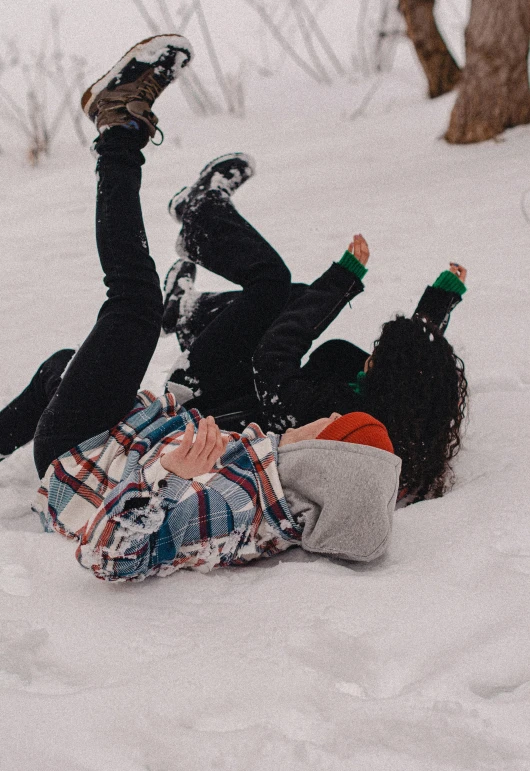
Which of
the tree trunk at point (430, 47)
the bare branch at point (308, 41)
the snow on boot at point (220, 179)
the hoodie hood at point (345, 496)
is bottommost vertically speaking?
the hoodie hood at point (345, 496)

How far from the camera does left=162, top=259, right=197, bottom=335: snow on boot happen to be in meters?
1.95

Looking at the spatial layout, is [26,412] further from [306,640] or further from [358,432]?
[306,640]

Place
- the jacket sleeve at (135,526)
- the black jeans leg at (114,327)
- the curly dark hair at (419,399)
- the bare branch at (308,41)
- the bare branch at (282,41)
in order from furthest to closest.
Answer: the bare branch at (282,41) < the bare branch at (308,41) < the curly dark hair at (419,399) < the black jeans leg at (114,327) < the jacket sleeve at (135,526)

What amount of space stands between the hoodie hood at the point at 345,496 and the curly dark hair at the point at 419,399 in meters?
0.29

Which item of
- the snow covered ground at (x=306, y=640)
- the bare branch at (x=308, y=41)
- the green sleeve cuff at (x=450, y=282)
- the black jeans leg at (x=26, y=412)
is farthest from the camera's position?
the bare branch at (x=308, y=41)

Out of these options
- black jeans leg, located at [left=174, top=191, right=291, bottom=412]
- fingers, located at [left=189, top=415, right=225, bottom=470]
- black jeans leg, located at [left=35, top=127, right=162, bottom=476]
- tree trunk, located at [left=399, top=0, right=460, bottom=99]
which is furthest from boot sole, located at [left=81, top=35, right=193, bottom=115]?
tree trunk, located at [left=399, top=0, right=460, bottom=99]

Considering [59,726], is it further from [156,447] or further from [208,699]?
[156,447]

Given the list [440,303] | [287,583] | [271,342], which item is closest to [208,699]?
[287,583]

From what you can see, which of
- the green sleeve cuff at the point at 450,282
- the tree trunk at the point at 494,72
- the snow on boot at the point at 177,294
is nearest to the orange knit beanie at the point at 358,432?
the green sleeve cuff at the point at 450,282

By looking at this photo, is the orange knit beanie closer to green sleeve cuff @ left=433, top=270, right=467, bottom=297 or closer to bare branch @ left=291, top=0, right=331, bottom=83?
green sleeve cuff @ left=433, top=270, right=467, bottom=297

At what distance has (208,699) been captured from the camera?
85 cm

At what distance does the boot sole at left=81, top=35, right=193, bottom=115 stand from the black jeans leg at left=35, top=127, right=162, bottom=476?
146 millimetres

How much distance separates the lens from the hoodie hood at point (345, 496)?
3.68 feet

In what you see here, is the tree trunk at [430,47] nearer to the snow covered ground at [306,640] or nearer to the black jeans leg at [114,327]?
the snow covered ground at [306,640]
